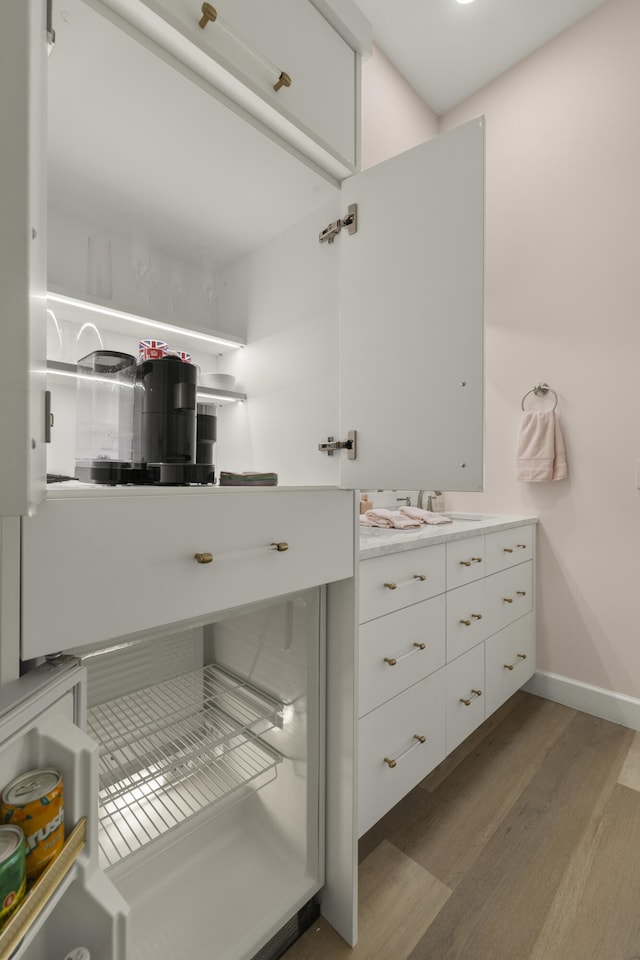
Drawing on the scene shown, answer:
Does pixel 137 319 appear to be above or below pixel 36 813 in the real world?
above

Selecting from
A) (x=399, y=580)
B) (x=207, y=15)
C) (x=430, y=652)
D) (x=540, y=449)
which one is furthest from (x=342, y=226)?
(x=540, y=449)

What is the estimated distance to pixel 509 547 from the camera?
2021 millimetres

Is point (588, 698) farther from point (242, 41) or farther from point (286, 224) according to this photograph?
point (242, 41)

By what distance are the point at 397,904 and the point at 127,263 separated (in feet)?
6.16

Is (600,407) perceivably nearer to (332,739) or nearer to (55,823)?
(332,739)

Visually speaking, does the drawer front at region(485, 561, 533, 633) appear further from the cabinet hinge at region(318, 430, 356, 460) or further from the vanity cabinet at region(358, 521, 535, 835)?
the cabinet hinge at region(318, 430, 356, 460)

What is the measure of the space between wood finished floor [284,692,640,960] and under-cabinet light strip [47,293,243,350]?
5.15ft

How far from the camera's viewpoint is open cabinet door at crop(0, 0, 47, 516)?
1.15 ft

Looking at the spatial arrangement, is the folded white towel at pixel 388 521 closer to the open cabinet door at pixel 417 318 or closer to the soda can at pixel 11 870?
the open cabinet door at pixel 417 318

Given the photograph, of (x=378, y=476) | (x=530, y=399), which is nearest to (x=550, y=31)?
(x=530, y=399)

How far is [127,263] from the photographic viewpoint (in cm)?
123

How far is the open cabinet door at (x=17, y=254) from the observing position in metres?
0.35

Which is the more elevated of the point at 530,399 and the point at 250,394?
the point at 530,399

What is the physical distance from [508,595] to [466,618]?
0.44 metres
